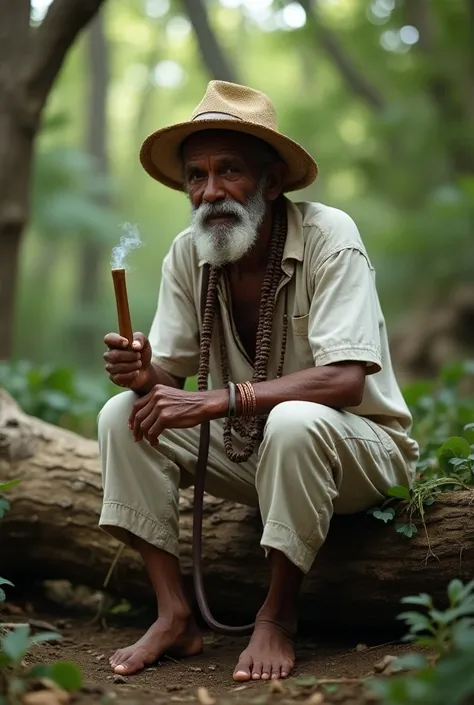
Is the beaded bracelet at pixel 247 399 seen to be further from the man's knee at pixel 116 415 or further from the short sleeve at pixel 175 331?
the short sleeve at pixel 175 331

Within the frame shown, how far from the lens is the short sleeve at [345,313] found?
2869 mm

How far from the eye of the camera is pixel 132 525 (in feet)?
9.96

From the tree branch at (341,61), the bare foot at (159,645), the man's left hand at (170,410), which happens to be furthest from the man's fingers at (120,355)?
the tree branch at (341,61)

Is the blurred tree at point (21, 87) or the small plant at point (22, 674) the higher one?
the blurred tree at point (21, 87)

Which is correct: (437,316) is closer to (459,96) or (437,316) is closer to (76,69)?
(459,96)

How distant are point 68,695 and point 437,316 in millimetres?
7561

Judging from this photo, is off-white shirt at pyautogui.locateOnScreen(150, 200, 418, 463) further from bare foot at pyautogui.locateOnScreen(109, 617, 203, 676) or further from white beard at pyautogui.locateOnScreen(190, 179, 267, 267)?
bare foot at pyautogui.locateOnScreen(109, 617, 203, 676)

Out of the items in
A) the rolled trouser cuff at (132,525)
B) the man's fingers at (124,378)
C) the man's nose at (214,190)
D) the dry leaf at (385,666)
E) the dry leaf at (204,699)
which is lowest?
the dry leaf at (204,699)

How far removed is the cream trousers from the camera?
8.89 ft

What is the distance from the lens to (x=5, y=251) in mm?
5246

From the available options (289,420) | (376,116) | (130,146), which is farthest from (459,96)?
(130,146)

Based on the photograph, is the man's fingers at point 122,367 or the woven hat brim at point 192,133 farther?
the woven hat brim at point 192,133

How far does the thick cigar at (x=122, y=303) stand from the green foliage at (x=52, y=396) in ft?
7.85

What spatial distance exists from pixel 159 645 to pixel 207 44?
316 inches
